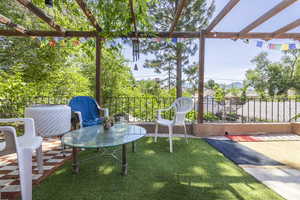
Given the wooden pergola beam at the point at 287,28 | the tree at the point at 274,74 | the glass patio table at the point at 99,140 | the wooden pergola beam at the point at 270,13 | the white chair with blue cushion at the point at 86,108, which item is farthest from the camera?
the tree at the point at 274,74

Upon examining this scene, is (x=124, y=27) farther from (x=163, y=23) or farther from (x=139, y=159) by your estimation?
(x=163, y=23)

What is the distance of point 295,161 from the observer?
86.8 inches

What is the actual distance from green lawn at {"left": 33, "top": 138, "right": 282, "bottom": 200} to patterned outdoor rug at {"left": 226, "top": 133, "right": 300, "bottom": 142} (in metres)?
1.32

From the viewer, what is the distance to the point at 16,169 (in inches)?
77.9

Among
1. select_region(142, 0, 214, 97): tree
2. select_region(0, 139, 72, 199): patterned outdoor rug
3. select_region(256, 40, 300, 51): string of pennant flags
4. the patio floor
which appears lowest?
select_region(0, 139, 72, 199): patterned outdoor rug

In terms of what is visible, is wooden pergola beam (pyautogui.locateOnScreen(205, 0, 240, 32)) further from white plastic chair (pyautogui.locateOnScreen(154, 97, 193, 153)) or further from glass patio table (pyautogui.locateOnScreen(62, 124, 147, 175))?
glass patio table (pyautogui.locateOnScreen(62, 124, 147, 175))

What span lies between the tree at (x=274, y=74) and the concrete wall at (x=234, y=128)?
1640 cm

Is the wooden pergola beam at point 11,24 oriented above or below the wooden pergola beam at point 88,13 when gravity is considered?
below

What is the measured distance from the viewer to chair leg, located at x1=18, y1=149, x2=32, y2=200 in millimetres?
1271

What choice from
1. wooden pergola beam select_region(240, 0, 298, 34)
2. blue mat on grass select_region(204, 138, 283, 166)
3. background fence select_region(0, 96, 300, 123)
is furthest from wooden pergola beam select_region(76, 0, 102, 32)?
blue mat on grass select_region(204, 138, 283, 166)

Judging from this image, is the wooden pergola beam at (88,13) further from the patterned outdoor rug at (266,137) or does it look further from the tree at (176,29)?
the patterned outdoor rug at (266,137)

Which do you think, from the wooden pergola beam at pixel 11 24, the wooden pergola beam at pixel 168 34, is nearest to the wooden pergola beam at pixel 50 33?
the wooden pergola beam at pixel 168 34

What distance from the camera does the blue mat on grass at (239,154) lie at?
215 centimetres

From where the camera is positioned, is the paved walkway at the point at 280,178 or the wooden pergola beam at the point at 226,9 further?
the wooden pergola beam at the point at 226,9
